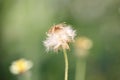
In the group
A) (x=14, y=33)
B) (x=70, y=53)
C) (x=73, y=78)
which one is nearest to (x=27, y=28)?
(x=14, y=33)

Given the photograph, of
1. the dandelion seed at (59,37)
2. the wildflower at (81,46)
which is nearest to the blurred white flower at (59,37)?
the dandelion seed at (59,37)

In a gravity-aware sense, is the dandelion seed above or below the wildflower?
below

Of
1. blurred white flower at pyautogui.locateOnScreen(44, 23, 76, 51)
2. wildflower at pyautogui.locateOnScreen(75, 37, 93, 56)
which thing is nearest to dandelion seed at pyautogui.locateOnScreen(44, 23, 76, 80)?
blurred white flower at pyautogui.locateOnScreen(44, 23, 76, 51)

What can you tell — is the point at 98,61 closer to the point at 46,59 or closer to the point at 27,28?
the point at 46,59

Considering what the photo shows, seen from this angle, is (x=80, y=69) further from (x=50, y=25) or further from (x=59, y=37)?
(x=59, y=37)

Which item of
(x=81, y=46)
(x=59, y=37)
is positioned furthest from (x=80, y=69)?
(x=59, y=37)

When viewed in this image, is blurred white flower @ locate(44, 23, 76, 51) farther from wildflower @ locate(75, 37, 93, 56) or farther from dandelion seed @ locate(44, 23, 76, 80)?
wildflower @ locate(75, 37, 93, 56)
